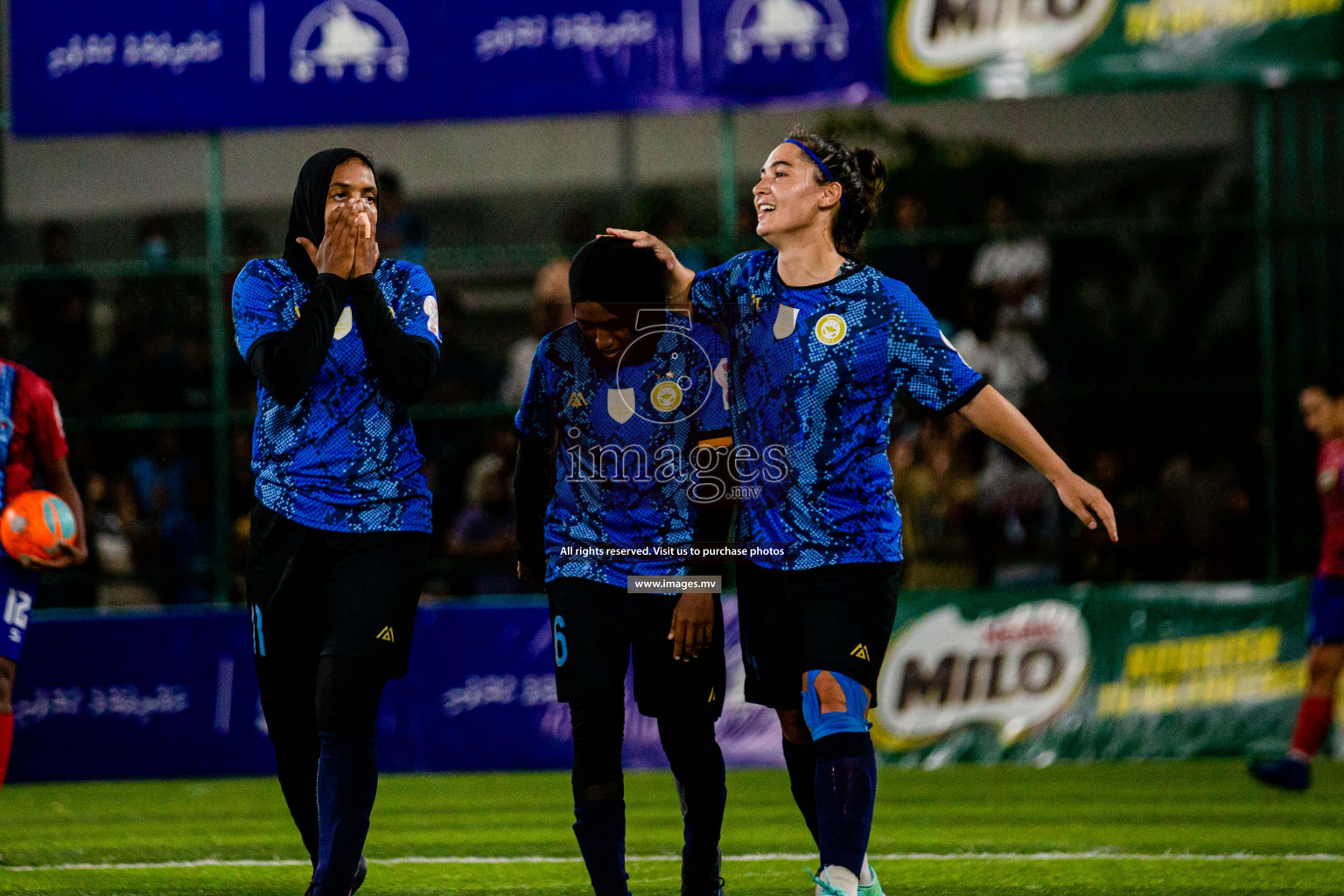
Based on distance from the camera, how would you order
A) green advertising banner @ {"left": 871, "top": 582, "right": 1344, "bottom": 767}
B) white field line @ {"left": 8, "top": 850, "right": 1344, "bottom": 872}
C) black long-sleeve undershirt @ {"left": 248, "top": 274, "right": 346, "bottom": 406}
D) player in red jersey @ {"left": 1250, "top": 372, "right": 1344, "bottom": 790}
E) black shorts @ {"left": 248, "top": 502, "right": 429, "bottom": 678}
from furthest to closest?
green advertising banner @ {"left": 871, "top": 582, "right": 1344, "bottom": 767}, player in red jersey @ {"left": 1250, "top": 372, "right": 1344, "bottom": 790}, white field line @ {"left": 8, "top": 850, "right": 1344, "bottom": 872}, black shorts @ {"left": 248, "top": 502, "right": 429, "bottom": 678}, black long-sleeve undershirt @ {"left": 248, "top": 274, "right": 346, "bottom": 406}

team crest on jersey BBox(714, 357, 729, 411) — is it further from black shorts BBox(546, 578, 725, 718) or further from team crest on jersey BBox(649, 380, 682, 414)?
black shorts BBox(546, 578, 725, 718)

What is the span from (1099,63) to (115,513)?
7.32 m

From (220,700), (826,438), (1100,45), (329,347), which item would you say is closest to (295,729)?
(329,347)

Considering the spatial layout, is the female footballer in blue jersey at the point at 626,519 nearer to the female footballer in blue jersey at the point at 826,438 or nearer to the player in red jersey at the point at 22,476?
the female footballer in blue jersey at the point at 826,438

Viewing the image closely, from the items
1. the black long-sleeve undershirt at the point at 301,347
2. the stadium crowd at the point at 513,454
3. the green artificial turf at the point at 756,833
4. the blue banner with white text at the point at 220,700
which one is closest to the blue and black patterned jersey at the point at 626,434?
the black long-sleeve undershirt at the point at 301,347

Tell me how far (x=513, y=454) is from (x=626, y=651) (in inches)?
289

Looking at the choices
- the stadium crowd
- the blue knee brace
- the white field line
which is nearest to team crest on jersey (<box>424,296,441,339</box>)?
the blue knee brace

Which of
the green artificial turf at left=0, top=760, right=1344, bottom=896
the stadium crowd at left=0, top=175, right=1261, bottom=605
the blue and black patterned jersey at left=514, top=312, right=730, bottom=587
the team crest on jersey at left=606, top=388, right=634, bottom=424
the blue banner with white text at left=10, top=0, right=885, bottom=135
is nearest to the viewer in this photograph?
the blue and black patterned jersey at left=514, top=312, right=730, bottom=587

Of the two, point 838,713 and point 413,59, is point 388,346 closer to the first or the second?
point 838,713

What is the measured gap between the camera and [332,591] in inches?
205

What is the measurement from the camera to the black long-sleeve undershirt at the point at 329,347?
5.07 metres

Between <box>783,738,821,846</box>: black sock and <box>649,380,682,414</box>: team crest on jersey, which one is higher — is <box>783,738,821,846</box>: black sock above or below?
below

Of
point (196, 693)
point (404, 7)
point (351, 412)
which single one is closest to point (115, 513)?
point (196, 693)

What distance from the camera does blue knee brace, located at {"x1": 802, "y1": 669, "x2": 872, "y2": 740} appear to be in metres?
5.04
